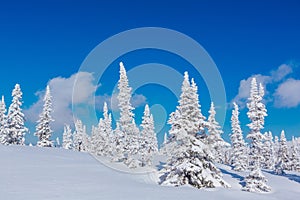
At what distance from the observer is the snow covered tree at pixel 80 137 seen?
9281 cm

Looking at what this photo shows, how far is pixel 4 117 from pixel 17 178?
4703 centimetres

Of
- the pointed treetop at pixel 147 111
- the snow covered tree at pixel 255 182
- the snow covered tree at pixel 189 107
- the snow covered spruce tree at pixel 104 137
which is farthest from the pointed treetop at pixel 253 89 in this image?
the snow covered spruce tree at pixel 104 137

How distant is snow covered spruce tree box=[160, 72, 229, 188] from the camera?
3134cm

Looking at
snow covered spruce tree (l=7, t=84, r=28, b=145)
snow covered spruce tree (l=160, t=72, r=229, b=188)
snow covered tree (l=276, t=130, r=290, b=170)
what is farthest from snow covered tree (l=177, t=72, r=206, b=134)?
snow covered tree (l=276, t=130, r=290, b=170)

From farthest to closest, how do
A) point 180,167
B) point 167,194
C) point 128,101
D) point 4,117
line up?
point 4,117
point 128,101
point 180,167
point 167,194

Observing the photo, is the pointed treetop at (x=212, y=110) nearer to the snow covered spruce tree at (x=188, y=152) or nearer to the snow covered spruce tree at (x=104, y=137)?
the snow covered spruce tree at (x=188, y=152)

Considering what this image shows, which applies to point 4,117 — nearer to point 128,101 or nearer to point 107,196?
point 128,101

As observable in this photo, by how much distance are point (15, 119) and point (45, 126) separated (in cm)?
632

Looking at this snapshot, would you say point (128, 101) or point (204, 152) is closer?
point (204, 152)

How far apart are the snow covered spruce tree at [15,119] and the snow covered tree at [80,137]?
29572 millimetres

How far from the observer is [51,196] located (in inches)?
746

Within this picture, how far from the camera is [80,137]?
95.6 m

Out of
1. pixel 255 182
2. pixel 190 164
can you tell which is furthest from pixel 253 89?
pixel 190 164

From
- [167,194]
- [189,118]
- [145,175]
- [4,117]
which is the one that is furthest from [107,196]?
[4,117]
